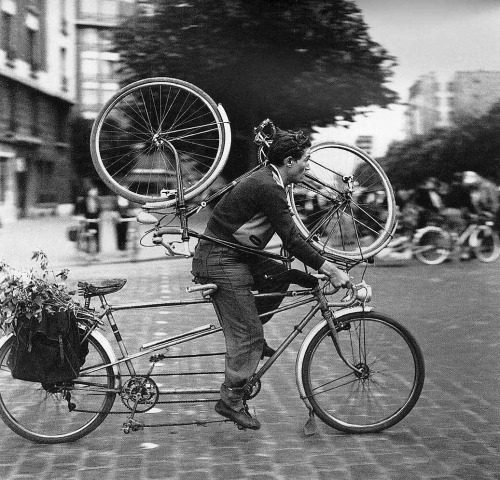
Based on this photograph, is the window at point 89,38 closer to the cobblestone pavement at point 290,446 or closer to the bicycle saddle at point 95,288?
the cobblestone pavement at point 290,446

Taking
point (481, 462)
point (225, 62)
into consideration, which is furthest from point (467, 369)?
point (225, 62)

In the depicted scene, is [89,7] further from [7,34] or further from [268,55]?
[268,55]

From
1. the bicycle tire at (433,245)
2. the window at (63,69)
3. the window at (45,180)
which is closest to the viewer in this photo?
the window at (63,69)

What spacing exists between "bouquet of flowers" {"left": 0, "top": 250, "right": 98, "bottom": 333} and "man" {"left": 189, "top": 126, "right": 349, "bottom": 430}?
66 cm

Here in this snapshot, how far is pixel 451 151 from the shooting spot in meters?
9.02

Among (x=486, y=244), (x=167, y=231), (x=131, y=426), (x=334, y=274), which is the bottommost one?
(x=486, y=244)

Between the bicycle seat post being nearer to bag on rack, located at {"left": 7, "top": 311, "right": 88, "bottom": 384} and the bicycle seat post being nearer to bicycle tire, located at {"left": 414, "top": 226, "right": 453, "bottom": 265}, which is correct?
bag on rack, located at {"left": 7, "top": 311, "right": 88, "bottom": 384}

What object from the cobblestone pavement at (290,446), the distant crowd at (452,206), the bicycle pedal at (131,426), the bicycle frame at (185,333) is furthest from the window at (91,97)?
the distant crowd at (452,206)

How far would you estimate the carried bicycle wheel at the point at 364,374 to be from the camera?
4711mm

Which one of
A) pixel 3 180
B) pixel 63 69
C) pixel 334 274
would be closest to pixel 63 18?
pixel 63 69

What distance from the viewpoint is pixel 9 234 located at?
912cm

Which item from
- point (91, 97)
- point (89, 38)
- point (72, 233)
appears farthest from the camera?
point (72, 233)

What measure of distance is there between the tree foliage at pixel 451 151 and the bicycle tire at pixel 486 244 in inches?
240

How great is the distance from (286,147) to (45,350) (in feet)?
5.08
